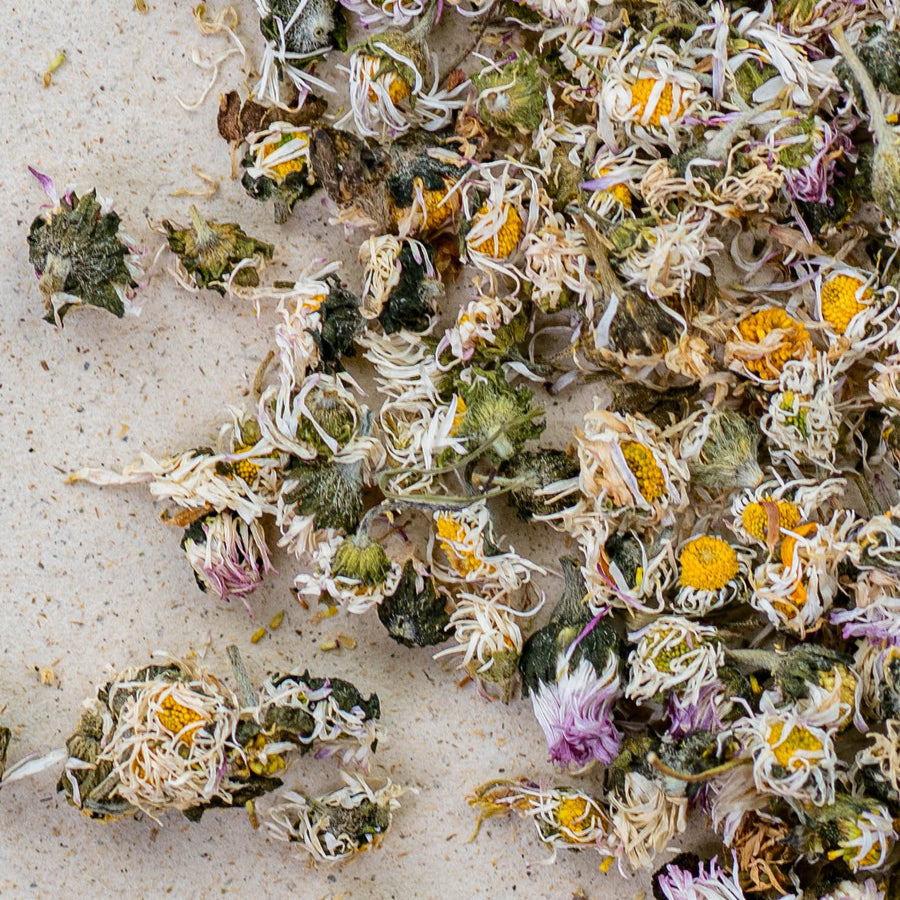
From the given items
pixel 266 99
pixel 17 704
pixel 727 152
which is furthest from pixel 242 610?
pixel 727 152

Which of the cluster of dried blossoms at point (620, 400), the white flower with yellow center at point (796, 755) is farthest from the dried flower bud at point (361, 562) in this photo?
the white flower with yellow center at point (796, 755)

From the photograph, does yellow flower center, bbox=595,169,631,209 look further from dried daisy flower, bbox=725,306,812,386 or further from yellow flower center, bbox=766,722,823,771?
yellow flower center, bbox=766,722,823,771

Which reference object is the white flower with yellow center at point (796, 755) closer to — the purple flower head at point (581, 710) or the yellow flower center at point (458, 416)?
the purple flower head at point (581, 710)

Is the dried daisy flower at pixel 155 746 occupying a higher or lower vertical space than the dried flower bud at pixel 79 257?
lower

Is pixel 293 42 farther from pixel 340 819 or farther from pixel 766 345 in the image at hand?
pixel 340 819

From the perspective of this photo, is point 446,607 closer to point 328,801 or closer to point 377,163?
point 328,801

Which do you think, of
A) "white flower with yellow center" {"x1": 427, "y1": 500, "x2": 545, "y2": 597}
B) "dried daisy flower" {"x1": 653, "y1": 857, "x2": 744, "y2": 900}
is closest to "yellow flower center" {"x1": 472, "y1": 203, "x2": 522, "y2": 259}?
"white flower with yellow center" {"x1": 427, "y1": 500, "x2": 545, "y2": 597}

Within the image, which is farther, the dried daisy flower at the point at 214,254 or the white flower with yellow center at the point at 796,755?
the dried daisy flower at the point at 214,254
